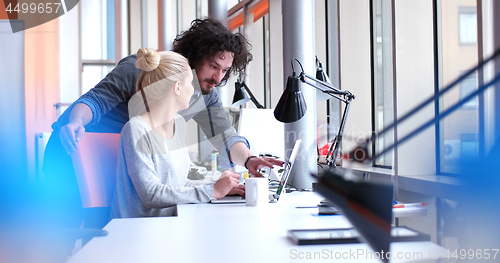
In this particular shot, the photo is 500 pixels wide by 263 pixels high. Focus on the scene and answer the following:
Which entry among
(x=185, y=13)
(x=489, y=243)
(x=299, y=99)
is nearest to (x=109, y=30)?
(x=185, y=13)

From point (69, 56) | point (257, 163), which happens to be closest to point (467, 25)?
point (257, 163)

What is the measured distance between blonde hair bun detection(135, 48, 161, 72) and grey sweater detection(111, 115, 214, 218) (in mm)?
203

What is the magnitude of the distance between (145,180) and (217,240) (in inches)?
21.3

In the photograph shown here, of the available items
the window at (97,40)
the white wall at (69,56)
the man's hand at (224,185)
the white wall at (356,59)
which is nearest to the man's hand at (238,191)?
the man's hand at (224,185)

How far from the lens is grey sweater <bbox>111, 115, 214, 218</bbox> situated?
1.33 metres

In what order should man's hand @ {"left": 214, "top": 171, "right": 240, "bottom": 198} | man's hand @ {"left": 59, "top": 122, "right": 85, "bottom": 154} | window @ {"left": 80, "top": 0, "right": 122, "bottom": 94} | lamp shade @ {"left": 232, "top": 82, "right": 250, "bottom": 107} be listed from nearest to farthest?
1. man's hand @ {"left": 59, "top": 122, "right": 85, "bottom": 154}
2. man's hand @ {"left": 214, "top": 171, "right": 240, "bottom": 198}
3. lamp shade @ {"left": 232, "top": 82, "right": 250, "bottom": 107}
4. window @ {"left": 80, "top": 0, "right": 122, "bottom": 94}

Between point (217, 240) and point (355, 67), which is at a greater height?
point (355, 67)

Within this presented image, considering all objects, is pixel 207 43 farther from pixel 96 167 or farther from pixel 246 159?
pixel 96 167

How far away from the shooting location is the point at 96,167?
153 cm

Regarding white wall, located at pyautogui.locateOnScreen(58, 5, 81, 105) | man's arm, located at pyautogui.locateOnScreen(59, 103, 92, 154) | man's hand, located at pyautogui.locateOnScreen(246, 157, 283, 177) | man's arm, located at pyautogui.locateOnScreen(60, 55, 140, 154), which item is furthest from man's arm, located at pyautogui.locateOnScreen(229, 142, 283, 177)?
white wall, located at pyautogui.locateOnScreen(58, 5, 81, 105)

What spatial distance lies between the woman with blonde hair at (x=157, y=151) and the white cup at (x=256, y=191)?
9 centimetres

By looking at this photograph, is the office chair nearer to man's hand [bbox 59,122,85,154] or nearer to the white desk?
man's hand [bbox 59,122,85,154]

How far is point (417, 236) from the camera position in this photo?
0.80 meters

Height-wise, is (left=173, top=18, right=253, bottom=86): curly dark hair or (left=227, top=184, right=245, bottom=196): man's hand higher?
(left=173, top=18, right=253, bottom=86): curly dark hair
